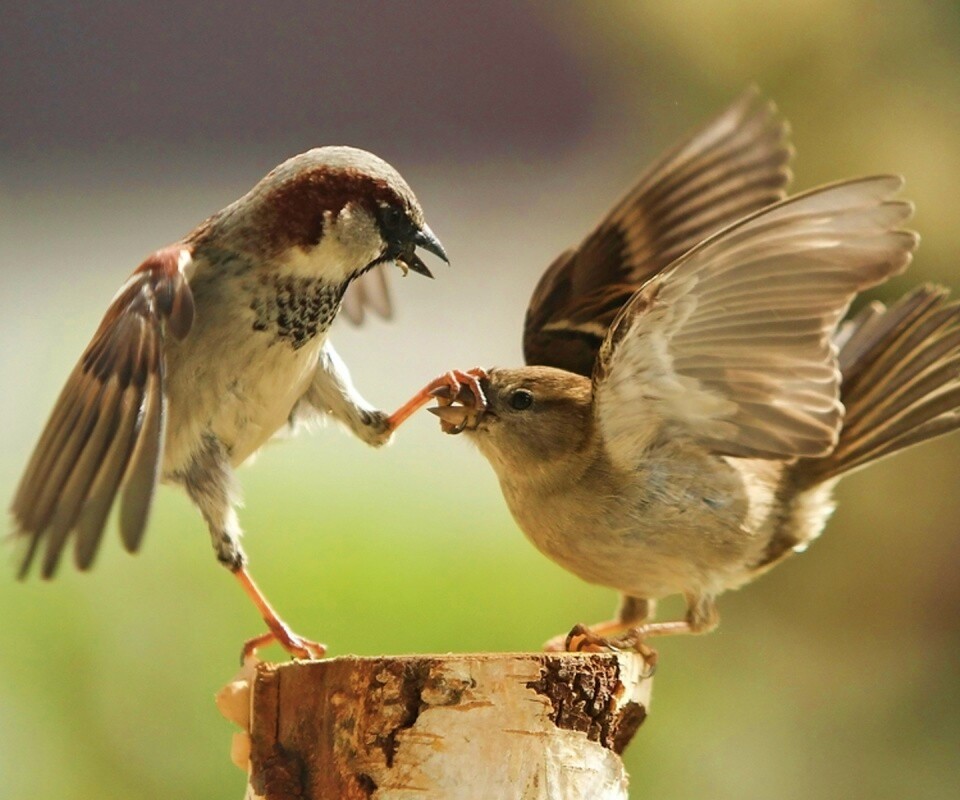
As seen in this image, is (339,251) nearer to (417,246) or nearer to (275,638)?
(417,246)

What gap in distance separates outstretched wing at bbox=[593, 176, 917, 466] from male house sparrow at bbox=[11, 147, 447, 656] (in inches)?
10.6

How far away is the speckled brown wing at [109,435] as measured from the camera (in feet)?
3.56

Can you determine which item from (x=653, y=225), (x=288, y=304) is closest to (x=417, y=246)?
(x=288, y=304)

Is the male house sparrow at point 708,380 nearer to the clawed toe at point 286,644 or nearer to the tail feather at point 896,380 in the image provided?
the tail feather at point 896,380

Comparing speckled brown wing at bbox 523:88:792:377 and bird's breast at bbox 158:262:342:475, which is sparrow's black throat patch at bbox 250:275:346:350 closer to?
bird's breast at bbox 158:262:342:475

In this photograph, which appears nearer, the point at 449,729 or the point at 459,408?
the point at 449,729

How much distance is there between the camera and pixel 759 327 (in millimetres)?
1310

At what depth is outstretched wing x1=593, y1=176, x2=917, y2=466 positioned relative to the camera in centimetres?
124

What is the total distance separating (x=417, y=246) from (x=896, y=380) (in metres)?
0.71

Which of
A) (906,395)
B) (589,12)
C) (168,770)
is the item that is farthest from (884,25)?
(168,770)

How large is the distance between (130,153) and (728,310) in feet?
5.41

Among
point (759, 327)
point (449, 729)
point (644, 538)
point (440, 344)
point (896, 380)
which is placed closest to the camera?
point (449, 729)

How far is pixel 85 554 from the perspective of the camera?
1.05 m

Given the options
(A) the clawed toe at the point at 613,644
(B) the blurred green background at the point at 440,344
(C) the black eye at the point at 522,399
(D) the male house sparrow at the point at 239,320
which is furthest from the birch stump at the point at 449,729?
(B) the blurred green background at the point at 440,344
